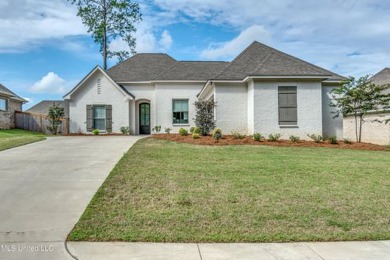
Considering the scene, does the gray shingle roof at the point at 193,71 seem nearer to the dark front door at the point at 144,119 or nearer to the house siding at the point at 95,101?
the dark front door at the point at 144,119

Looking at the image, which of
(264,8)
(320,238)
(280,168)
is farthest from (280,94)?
(320,238)

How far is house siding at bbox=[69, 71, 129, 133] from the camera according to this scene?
23562 millimetres

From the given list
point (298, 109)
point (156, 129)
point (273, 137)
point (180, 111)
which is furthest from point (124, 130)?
point (298, 109)

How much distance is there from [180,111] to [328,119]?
1012 centimetres

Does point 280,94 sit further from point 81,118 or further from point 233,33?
point 81,118

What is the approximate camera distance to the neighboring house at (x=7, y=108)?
2678cm

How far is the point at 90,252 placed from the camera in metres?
4.30

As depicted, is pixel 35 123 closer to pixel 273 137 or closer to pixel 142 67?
pixel 142 67

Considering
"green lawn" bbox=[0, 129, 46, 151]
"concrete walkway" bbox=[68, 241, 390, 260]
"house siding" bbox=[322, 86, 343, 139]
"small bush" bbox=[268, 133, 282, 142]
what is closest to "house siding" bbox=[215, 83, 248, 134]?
"small bush" bbox=[268, 133, 282, 142]

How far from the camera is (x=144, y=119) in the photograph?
82.4 feet

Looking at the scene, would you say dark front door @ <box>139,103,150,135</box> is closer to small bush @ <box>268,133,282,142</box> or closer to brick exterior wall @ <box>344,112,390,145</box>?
Result: small bush @ <box>268,133,282,142</box>

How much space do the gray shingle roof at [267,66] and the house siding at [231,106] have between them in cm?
71

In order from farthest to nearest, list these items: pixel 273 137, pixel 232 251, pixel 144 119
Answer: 1. pixel 144 119
2. pixel 273 137
3. pixel 232 251

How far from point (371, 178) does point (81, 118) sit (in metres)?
20.1
